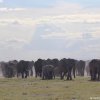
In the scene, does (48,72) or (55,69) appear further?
(55,69)

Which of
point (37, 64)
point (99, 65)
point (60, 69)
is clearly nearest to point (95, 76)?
point (99, 65)

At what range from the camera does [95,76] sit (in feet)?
223

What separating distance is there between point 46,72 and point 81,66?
3071 centimetres

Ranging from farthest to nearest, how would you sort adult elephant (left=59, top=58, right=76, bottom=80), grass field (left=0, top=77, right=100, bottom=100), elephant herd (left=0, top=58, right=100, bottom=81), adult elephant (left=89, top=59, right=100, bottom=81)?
adult elephant (left=59, top=58, right=76, bottom=80) → elephant herd (left=0, top=58, right=100, bottom=81) → adult elephant (left=89, top=59, right=100, bottom=81) → grass field (left=0, top=77, right=100, bottom=100)

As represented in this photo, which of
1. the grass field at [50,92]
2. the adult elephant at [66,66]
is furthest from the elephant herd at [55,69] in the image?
the grass field at [50,92]

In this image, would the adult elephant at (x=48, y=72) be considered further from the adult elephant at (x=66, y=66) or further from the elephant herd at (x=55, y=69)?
the adult elephant at (x=66, y=66)

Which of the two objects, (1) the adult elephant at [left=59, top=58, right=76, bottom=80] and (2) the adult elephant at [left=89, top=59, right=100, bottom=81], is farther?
(1) the adult elephant at [left=59, top=58, right=76, bottom=80]

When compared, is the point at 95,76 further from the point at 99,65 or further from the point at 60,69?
the point at 60,69

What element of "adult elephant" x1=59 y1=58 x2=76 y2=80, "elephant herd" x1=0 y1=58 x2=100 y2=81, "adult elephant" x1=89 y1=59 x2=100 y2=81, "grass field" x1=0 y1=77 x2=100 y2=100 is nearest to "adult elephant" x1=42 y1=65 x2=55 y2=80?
"elephant herd" x1=0 y1=58 x2=100 y2=81

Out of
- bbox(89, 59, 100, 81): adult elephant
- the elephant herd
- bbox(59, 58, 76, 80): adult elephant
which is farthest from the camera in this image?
bbox(59, 58, 76, 80): adult elephant

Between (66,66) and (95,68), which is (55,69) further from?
(95,68)

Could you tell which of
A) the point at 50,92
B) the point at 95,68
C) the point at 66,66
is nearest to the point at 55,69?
the point at 66,66

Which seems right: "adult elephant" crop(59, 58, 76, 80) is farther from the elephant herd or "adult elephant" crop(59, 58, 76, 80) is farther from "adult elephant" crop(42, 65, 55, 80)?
"adult elephant" crop(42, 65, 55, 80)

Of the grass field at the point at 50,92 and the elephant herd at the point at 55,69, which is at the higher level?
the elephant herd at the point at 55,69
